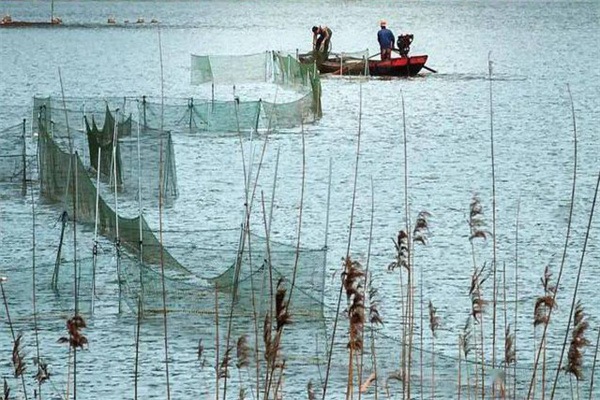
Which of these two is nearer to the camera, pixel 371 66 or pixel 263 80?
pixel 371 66

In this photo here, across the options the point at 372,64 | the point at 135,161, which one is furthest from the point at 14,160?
the point at 372,64

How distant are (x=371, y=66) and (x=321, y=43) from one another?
154 cm

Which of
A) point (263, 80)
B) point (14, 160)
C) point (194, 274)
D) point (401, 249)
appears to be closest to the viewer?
point (401, 249)

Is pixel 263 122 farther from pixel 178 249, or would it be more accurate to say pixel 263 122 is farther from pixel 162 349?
pixel 162 349

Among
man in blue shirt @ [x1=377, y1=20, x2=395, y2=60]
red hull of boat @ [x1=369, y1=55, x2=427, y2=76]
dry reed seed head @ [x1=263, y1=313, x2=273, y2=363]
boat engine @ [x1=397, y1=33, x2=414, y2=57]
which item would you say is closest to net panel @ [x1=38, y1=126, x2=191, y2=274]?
dry reed seed head @ [x1=263, y1=313, x2=273, y2=363]

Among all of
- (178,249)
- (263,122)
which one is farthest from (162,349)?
(263,122)

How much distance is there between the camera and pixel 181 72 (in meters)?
51.0

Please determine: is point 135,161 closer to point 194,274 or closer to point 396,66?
point 194,274

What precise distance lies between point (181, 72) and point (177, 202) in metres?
32.4

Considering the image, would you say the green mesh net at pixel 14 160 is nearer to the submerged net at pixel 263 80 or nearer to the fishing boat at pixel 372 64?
the submerged net at pixel 263 80

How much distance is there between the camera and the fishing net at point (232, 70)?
41094 mm

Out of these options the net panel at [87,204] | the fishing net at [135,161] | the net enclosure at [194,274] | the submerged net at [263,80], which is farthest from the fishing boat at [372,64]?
the net enclosure at [194,274]

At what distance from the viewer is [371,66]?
3978 cm

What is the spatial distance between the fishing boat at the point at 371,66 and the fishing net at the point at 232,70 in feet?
6.27
